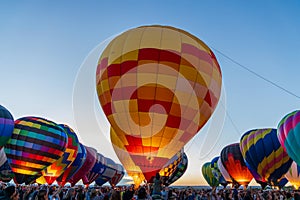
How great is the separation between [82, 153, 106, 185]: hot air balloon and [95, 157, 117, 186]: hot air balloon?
159 centimetres

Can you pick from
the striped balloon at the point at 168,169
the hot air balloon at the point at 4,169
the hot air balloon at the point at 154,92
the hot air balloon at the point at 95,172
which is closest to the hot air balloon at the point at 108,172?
the hot air balloon at the point at 95,172

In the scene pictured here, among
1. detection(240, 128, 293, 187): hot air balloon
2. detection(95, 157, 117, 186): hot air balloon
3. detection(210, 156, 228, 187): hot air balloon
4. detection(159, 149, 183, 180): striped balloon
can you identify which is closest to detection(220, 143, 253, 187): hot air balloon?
detection(240, 128, 293, 187): hot air balloon

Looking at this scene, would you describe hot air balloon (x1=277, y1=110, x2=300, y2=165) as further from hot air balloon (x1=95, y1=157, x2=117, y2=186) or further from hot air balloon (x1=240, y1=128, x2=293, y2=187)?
hot air balloon (x1=95, y1=157, x2=117, y2=186)

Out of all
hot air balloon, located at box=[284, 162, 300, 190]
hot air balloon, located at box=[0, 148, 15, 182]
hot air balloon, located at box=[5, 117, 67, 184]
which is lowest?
hot air balloon, located at box=[284, 162, 300, 190]

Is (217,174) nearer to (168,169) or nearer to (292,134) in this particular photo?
(168,169)

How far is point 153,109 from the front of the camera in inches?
459

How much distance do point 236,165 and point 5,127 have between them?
18.0 meters

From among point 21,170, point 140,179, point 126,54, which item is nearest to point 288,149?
point 140,179

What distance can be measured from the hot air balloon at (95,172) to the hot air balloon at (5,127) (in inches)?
709

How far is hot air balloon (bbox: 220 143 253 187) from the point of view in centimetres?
2617

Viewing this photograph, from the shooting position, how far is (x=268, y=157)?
19.9 m

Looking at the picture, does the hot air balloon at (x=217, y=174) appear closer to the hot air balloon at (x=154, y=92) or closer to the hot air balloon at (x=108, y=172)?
the hot air balloon at (x=108, y=172)

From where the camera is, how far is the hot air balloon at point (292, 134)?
47.8 feet

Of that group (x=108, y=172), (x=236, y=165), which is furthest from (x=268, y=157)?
(x=108, y=172)
